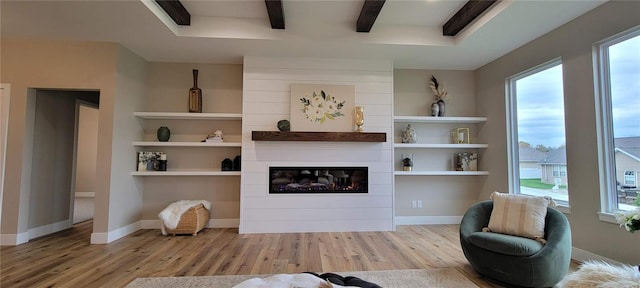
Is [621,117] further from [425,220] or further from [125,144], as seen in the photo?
[125,144]

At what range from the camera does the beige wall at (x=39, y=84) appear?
3562 millimetres

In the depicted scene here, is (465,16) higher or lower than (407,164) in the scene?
higher

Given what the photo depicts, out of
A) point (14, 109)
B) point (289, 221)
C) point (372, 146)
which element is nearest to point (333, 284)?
point (289, 221)

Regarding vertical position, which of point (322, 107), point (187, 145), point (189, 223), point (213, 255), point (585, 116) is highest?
point (322, 107)

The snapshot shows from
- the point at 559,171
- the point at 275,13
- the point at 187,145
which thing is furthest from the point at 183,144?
the point at 559,171

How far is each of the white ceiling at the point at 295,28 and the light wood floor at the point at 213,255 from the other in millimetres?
2598

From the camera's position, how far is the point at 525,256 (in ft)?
7.49

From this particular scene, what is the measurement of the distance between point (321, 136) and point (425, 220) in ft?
7.54

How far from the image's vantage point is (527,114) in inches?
157

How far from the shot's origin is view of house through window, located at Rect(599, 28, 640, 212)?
267 cm

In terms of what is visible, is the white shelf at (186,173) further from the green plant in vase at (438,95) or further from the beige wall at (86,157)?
the beige wall at (86,157)

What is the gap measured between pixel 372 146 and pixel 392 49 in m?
1.44

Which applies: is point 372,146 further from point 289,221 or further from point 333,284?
point 333,284

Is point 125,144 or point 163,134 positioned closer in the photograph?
point 125,144
